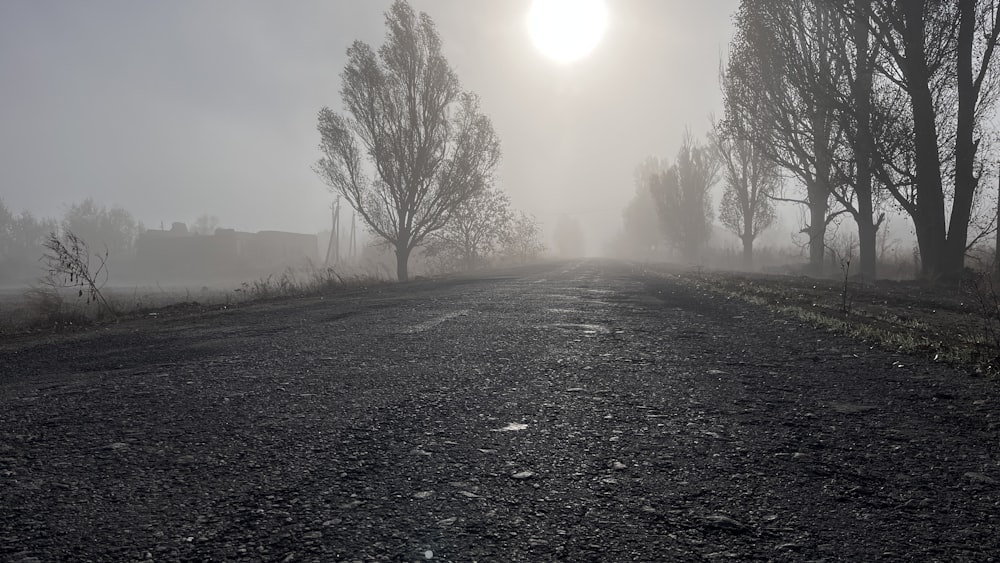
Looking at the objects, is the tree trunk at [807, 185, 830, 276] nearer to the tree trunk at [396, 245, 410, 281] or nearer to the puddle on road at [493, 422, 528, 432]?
the tree trunk at [396, 245, 410, 281]

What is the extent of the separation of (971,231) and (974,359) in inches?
558

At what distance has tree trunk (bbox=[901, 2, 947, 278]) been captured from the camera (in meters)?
12.0

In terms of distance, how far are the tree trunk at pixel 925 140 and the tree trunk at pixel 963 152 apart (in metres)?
0.21

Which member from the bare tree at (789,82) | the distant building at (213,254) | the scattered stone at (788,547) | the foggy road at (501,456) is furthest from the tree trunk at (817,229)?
the distant building at (213,254)

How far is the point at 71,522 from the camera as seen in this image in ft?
5.69

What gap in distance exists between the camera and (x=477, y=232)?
3238 centimetres

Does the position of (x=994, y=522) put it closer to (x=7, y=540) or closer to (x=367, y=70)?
(x=7, y=540)

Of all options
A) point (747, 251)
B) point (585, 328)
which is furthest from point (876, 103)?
point (747, 251)

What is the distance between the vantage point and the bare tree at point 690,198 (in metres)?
45.6

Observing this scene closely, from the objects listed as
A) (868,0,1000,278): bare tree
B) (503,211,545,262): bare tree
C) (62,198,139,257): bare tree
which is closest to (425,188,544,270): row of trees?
(503,211,545,262): bare tree

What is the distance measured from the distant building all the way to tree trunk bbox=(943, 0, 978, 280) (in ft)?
183

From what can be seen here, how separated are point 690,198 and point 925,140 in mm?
34431

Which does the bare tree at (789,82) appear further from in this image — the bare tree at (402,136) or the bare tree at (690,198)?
the bare tree at (690,198)

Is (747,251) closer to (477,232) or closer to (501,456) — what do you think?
(477,232)
